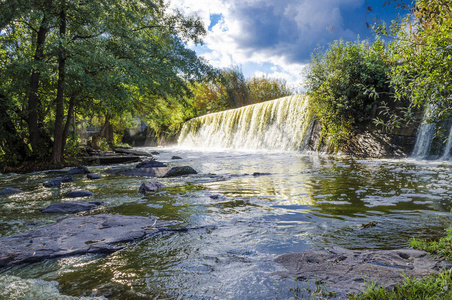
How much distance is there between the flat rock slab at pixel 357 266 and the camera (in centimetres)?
181

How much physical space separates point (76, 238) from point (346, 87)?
12.5m

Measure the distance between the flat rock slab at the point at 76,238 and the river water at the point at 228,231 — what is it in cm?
12

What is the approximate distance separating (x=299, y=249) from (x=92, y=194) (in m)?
4.53

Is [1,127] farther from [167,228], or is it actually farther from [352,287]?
[352,287]

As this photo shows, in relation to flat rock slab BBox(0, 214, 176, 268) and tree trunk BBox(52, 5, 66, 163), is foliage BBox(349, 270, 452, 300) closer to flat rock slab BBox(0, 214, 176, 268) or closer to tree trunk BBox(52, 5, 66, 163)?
flat rock slab BBox(0, 214, 176, 268)

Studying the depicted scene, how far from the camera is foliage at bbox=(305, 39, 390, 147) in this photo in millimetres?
11758

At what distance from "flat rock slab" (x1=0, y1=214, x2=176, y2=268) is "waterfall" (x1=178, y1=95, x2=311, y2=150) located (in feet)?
43.3

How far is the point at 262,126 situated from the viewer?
18.4 metres

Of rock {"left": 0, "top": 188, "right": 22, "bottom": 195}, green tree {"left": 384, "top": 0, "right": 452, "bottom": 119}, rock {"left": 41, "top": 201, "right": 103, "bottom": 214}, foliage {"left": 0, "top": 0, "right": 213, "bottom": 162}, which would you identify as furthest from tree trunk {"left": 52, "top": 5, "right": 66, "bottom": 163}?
green tree {"left": 384, "top": 0, "right": 452, "bottom": 119}

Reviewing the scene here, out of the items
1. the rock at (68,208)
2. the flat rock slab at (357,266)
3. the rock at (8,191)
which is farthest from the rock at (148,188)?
the flat rock slab at (357,266)

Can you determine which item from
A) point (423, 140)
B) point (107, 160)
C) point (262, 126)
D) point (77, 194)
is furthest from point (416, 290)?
point (262, 126)

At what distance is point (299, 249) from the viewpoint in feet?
8.21

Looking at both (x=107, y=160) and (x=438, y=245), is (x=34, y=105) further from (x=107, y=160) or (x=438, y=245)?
Answer: (x=438, y=245)

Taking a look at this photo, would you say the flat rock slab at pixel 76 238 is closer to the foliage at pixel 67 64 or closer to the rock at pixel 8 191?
the rock at pixel 8 191
